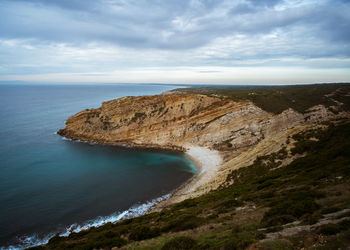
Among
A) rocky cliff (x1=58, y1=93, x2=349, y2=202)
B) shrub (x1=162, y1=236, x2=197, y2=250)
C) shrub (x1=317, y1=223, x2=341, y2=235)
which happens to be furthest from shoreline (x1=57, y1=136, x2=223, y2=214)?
shrub (x1=317, y1=223, x2=341, y2=235)

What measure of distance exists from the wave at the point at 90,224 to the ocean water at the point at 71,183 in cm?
2

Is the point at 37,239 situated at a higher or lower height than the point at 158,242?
lower

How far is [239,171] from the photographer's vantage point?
2658 centimetres

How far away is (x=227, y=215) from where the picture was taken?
A: 13.0 meters

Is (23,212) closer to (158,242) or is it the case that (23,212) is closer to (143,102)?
(158,242)

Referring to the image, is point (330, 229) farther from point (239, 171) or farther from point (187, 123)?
point (187, 123)

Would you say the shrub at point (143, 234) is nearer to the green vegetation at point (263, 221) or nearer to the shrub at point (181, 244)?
the green vegetation at point (263, 221)

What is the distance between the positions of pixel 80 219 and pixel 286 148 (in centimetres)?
2812

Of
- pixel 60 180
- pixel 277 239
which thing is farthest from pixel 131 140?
pixel 277 239

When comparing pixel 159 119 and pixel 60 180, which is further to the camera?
pixel 159 119

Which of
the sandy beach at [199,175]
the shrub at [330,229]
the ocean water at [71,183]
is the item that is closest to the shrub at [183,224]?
the shrub at [330,229]

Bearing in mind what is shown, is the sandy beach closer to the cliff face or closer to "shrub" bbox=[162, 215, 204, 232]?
the cliff face

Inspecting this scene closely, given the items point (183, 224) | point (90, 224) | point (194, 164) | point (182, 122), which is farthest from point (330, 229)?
point (182, 122)

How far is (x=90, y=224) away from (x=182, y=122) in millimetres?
35775
